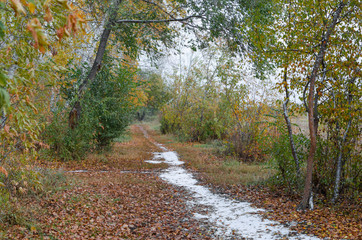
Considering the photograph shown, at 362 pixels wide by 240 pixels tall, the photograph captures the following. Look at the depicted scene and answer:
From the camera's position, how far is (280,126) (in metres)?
7.67

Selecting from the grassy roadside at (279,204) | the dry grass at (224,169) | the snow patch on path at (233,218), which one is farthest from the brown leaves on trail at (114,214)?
the dry grass at (224,169)

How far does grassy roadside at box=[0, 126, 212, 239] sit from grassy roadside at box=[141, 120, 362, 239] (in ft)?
4.94

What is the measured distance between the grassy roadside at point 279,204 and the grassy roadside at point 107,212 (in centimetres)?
151

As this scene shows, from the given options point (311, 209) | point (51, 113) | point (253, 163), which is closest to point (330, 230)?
point (311, 209)

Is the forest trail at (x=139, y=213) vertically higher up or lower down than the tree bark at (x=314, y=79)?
lower down

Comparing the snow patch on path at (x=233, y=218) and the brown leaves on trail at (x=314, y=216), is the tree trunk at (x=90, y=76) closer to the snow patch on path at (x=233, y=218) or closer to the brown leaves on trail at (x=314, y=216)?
the snow patch on path at (x=233, y=218)

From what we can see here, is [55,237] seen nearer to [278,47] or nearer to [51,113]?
[278,47]

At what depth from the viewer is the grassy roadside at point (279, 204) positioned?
16.3 feet

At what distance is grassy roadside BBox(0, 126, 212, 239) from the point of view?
192 inches

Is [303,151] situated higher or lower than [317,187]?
higher

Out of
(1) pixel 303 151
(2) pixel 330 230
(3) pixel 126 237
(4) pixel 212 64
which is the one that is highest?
(4) pixel 212 64

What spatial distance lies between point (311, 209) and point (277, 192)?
5.56 feet

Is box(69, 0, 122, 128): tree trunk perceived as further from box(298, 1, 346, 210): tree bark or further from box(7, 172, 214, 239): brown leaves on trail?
box(298, 1, 346, 210): tree bark

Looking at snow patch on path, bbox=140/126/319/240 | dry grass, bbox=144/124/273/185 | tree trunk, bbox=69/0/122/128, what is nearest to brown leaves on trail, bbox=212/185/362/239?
snow patch on path, bbox=140/126/319/240
